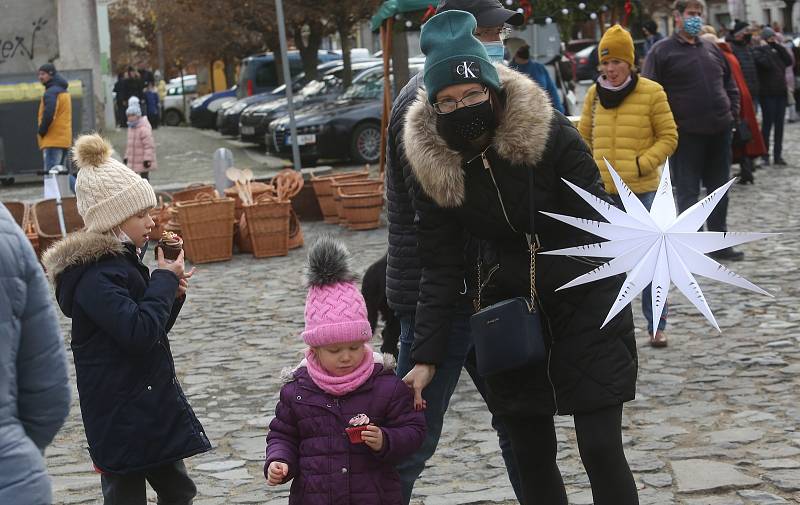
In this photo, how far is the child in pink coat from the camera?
19.3m

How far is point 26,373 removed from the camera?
2.92 m

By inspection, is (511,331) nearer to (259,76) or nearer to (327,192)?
(327,192)

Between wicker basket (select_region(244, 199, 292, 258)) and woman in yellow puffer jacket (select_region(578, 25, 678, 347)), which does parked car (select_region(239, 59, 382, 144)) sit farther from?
woman in yellow puffer jacket (select_region(578, 25, 678, 347))

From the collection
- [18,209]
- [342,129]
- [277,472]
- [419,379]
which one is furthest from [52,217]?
[277,472]

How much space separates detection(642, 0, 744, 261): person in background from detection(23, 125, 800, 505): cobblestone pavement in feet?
2.79

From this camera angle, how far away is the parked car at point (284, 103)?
78.9 ft

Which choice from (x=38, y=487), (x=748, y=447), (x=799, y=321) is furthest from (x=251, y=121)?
(x=38, y=487)

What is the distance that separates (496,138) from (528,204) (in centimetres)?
21

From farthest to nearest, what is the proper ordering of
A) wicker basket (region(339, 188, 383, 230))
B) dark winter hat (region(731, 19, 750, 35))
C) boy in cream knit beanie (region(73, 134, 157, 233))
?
dark winter hat (region(731, 19, 750, 35))
wicker basket (region(339, 188, 383, 230))
boy in cream knit beanie (region(73, 134, 157, 233))

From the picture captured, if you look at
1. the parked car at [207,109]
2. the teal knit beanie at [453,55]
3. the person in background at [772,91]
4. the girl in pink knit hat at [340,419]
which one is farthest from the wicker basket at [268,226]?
the parked car at [207,109]

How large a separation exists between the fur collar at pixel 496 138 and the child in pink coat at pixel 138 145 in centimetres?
1588

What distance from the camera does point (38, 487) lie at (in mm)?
2893

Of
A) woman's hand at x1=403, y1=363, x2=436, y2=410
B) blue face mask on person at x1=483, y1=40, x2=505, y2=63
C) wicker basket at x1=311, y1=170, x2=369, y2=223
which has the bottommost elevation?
wicker basket at x1=311, y1=170, x2=369, y2=223

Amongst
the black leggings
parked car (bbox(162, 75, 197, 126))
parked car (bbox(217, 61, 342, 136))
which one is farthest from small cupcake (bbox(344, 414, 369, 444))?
parked car (bbox(162, 75, 197, 126))
